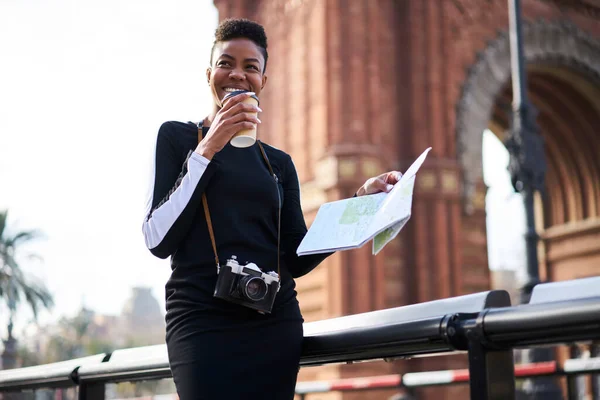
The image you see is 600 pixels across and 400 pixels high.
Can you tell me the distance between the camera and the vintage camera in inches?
71.5

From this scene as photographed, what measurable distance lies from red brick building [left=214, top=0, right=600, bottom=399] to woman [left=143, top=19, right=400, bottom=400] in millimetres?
11603

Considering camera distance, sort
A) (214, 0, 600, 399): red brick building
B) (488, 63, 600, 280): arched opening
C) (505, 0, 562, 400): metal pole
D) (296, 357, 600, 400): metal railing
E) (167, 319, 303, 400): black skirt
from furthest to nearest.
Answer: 1. (488, 63, 600, 280): arched opening
2. (214, 0, 600, 399): red brick building
3. (505, 0, 562, 400): metal pole
4. (296, 357, 600, 400): metal railing
5. (167, 319, 303, 400): black skirt

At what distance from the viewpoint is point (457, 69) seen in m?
15.6

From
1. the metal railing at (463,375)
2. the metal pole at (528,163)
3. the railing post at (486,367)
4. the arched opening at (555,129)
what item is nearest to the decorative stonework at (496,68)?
the arched opening at (555,129)

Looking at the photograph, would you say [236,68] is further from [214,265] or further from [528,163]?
[528,163]

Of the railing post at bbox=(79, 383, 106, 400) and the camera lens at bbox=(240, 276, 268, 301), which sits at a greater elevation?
the camera lens at bbox=(240, 276, 268, 301)

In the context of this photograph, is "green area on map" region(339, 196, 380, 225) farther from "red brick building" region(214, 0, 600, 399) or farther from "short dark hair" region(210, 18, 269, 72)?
"red brick building" region(214, 0, 600, 399)

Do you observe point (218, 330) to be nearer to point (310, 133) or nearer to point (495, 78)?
point (310, 133)

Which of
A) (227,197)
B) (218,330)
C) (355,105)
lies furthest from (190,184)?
(355,105)

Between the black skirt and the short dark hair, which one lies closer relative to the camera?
the black skirt

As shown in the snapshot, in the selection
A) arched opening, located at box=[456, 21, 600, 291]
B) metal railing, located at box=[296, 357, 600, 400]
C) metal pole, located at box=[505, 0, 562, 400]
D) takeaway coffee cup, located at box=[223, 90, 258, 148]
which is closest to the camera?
takeaway coffee cup, located at box=[223, 90, 258, 148]

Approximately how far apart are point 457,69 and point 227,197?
46.9 ft

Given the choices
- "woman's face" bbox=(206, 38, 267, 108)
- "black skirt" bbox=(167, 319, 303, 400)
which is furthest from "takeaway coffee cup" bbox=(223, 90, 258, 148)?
"black skirt" bbox=(167, 319, 303, 400)

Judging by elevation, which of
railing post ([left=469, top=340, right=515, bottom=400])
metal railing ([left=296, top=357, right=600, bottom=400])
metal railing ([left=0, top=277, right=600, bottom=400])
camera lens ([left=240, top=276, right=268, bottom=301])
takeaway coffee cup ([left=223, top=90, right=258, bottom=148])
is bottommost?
railing post ([left=469, top=340, right=515, bottom=400])
